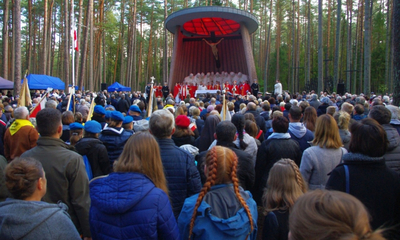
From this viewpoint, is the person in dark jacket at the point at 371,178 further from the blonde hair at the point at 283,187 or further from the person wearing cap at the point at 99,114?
the person wearing cap at the point at 99,114

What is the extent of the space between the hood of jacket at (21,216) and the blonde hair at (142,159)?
1.58ft

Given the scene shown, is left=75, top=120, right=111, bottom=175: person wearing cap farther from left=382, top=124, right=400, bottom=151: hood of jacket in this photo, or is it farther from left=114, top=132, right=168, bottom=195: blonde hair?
left=382, top=124, right=400, bottom=151: hood of jacket

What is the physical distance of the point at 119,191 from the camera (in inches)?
71.4

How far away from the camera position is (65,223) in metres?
1.78

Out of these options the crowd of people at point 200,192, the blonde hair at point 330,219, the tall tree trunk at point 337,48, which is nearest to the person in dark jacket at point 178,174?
the crowd of people at point 200,192

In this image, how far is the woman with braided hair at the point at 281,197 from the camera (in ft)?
6.39

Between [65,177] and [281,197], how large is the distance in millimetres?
1737

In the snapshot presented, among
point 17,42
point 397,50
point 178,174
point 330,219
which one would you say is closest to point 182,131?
point 178,174

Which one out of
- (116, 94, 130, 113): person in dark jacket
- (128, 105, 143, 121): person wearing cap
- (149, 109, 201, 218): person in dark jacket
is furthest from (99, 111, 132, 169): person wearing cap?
(116, 94, 130, 113): person in dark jacket

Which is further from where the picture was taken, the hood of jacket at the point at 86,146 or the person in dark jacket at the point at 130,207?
the hood of jacket at the point at 86,146

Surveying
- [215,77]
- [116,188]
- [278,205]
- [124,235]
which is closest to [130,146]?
[116,188]

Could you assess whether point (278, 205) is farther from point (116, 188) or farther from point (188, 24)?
point (188, 24)

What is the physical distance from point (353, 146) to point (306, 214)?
1645 millimetres

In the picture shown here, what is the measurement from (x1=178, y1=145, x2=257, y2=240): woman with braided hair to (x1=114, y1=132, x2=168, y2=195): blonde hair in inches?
11.3
